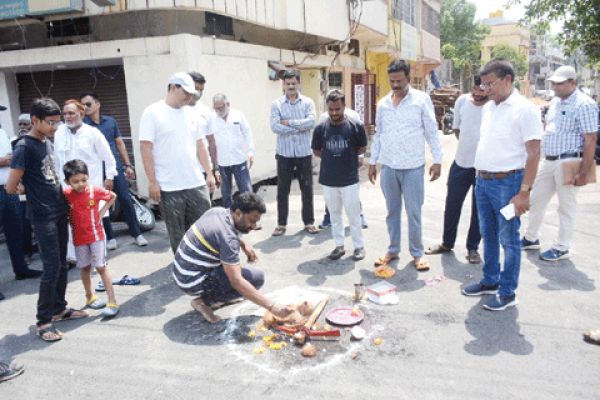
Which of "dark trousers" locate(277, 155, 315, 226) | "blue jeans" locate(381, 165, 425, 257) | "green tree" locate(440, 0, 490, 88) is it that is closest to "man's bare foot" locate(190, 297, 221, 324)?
"blue jeans" locate(381, 165, 425, 257)

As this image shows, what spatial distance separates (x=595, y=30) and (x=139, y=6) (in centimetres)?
1092

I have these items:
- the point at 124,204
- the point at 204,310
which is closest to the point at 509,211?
the point at 204,310

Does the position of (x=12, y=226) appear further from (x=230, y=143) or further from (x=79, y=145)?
(x=230, y=143)

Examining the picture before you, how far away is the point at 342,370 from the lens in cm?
325

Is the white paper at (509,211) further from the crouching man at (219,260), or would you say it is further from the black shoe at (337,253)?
the black shoe at (337,253)

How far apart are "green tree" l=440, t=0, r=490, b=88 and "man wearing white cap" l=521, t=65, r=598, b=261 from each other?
35.3 meters

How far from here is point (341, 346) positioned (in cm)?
357

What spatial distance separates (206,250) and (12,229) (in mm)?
2785

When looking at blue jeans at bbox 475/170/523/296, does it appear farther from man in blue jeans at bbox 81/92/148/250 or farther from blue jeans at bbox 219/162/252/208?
man in blue jeans at bbox 81/92/148/250

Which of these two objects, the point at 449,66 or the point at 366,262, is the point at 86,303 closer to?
the point at 366,262

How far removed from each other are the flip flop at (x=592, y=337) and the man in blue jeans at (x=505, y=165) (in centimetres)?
63

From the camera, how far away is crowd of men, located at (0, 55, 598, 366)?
12.4 feet

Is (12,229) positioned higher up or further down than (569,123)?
further down

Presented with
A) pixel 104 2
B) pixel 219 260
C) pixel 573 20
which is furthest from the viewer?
pixel 573 20
